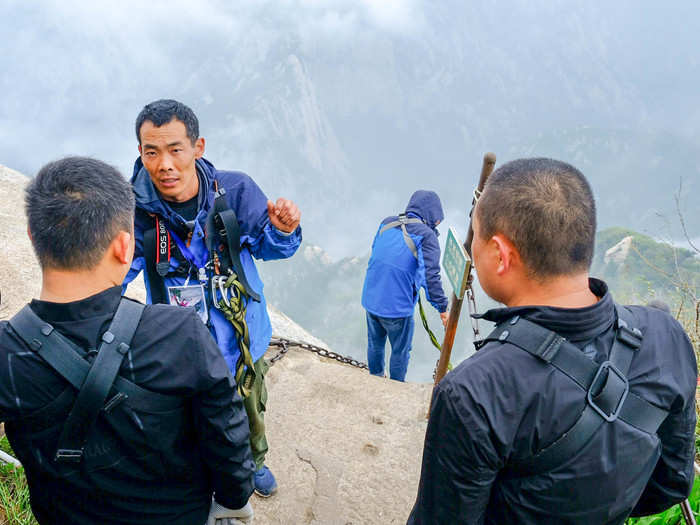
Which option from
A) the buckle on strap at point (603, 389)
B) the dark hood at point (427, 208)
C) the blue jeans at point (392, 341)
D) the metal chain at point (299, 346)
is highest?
the dark hood at point (427, 208)

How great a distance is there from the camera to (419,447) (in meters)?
4.35

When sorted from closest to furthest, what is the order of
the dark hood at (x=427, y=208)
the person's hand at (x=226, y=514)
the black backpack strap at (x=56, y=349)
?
1. the black backpack strap at (x=56, y=349)
2. the person's hand at (x=226, y=514)
3. the dark hood at (x=427, y=208)

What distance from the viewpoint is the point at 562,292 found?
4.97 ft

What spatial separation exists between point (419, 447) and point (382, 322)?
1.62 m

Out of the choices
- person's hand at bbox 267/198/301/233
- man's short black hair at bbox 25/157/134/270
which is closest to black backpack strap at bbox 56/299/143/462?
man's short black hair at bbox 25/157/134/270

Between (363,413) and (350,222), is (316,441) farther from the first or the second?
(350,222)

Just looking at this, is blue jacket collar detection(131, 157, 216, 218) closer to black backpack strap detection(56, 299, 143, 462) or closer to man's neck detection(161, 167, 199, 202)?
man's neck detection(161, 167, 199, 202)

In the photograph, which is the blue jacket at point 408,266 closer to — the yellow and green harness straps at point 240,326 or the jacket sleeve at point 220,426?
the yellow and green harness straps at point 240,326

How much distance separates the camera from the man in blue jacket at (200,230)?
2682 mm

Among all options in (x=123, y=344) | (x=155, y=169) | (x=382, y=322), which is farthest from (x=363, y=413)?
(x=123, y=344)

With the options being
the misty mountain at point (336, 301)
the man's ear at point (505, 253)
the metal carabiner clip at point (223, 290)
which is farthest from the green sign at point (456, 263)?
the misty mountain at point (336, 301)

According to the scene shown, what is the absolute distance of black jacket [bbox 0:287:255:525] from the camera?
5.04 feet

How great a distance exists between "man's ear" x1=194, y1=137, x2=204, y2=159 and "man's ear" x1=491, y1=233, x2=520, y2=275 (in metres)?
2.03

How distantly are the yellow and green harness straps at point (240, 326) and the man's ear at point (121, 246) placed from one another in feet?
3.44
